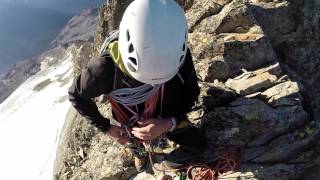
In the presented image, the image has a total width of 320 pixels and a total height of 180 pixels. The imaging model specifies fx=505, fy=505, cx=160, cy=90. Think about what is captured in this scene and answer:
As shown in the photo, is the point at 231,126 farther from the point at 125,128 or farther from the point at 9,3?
the point at 9,3

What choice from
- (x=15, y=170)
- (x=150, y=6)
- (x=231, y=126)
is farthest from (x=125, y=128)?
(x=15, y=170)

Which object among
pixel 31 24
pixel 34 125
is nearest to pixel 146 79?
pixel 34 125

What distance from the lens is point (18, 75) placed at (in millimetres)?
91375

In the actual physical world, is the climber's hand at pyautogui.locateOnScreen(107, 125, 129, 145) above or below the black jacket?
below

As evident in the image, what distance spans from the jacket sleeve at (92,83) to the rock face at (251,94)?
81.9 inches

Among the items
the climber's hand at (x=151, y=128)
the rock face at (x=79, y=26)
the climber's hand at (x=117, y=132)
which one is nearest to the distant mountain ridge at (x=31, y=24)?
the rock face at (x=79, y=26)

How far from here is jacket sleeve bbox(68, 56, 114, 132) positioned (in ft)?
21.8

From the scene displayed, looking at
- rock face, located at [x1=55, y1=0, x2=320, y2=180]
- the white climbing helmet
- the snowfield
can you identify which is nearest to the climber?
the white climbing helmet

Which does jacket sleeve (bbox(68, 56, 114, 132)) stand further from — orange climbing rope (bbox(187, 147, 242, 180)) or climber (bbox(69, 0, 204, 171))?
orange climbing rope (bbox(187, 147, 242, 180))

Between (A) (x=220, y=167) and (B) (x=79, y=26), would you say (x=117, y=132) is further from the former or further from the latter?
(B) (x=79, y=26)

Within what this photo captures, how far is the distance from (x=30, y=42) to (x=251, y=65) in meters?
127

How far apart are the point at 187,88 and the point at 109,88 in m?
1.16

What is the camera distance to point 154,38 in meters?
5.95

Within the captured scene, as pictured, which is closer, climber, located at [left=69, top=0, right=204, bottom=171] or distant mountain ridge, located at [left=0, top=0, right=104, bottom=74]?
climber, located at [left=69, top=0, right=204, bottom=171]
